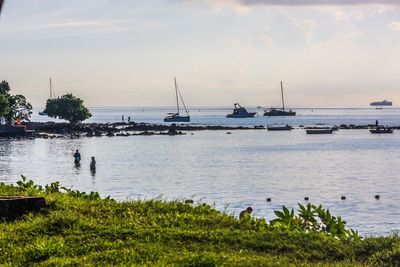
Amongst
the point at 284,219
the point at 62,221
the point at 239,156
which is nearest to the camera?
the point at 62,221

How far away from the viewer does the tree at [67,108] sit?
407 ft

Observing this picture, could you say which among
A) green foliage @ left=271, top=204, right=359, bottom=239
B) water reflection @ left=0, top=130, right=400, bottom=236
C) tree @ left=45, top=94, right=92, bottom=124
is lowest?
water reflection @ left=0, top=130, right=400, bottom=236

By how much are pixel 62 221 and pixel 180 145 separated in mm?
82931

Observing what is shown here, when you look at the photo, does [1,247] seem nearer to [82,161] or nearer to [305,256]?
[305,256]

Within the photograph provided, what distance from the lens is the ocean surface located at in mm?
38562

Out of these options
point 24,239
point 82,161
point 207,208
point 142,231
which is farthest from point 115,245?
point 82,161

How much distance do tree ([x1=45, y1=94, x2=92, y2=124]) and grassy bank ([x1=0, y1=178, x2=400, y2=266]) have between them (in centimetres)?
11373

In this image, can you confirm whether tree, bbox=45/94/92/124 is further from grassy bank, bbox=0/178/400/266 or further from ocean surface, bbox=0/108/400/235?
grassy bank, bbox=0/178/400/266

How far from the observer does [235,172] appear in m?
57.8

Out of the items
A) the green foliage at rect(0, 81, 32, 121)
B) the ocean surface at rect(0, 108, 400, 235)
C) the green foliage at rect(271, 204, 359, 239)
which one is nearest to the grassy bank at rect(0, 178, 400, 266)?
the green foliage at rect(271, 204, 359, 239)

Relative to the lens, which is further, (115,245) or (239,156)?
(239,156)

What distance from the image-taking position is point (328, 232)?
11.2 metres

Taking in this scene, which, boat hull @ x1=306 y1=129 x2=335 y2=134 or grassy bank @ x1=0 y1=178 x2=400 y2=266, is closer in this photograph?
grassy bank @ x1=0 y1=178 x2=400 y2=266

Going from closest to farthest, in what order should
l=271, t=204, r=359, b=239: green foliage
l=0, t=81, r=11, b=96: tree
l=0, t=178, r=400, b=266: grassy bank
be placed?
l=0, t=178, r=400, b=266: grassy bank
l=271, t=204, r=359, b=239: green foliage
l=0, t=81, r=11, b=96: tree
